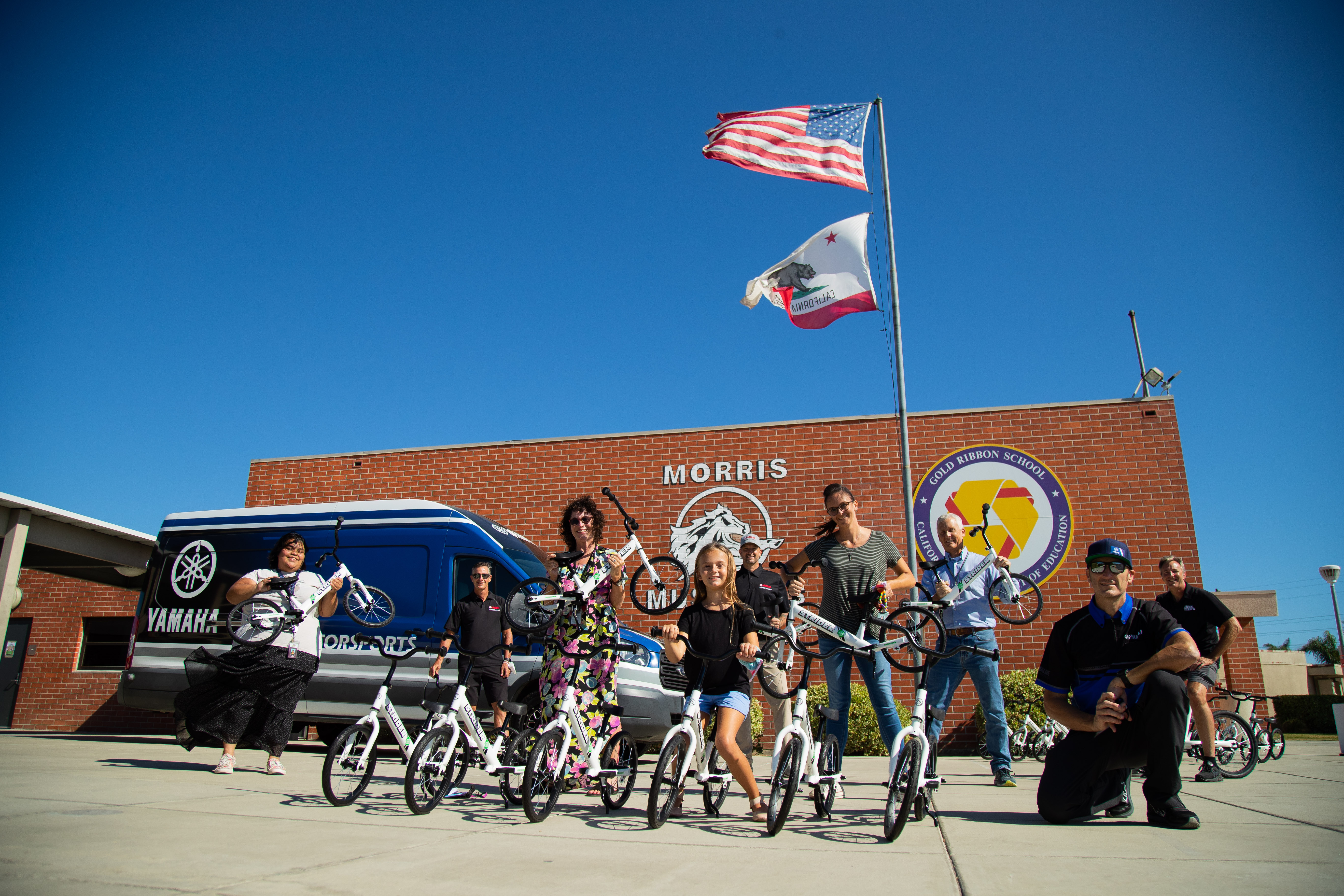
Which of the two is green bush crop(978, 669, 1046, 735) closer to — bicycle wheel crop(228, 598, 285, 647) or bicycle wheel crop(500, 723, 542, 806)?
bicycle wheel crop(500, 723, 542, 806)

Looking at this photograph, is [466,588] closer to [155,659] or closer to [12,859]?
[155,659]

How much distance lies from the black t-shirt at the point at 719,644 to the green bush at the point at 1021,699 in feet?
21.2

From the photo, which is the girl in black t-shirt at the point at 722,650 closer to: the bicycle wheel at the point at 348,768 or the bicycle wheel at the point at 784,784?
the bicycle wheel at the point at 784,784

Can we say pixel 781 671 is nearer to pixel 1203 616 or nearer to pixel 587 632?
pixel 587 632

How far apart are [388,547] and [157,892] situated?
6.44m

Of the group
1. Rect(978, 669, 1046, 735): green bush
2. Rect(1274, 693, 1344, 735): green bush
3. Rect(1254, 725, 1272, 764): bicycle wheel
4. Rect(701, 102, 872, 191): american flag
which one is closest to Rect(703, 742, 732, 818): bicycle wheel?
Rect(978, 669, 1046, 735): green bush

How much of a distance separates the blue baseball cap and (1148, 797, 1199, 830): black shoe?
1105mm

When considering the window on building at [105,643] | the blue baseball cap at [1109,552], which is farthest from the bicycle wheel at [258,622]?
the window on building at [105,643]

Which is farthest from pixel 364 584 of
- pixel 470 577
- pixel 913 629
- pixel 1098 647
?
pixel 1098 647

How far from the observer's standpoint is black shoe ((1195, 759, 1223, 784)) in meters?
5.89

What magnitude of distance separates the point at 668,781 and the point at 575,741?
86cm

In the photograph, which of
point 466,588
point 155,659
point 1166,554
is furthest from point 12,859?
point 1166,554

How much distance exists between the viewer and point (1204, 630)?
5859 mm

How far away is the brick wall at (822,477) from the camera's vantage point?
1077 centimetres
